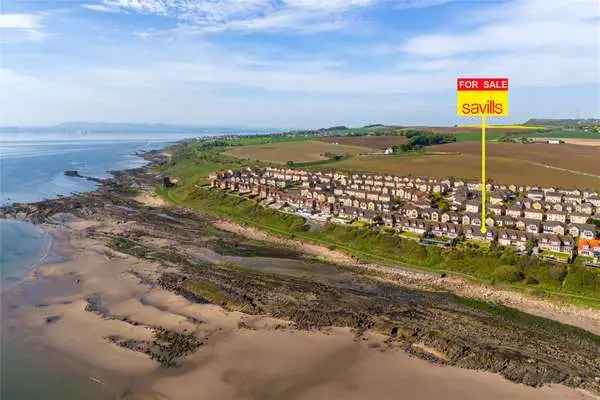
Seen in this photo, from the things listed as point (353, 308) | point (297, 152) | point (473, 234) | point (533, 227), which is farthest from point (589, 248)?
point (297, 152)

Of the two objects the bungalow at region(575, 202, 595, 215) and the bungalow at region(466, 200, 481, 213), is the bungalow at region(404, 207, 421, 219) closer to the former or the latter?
the bungalow at region(466, 200, 481, 213)

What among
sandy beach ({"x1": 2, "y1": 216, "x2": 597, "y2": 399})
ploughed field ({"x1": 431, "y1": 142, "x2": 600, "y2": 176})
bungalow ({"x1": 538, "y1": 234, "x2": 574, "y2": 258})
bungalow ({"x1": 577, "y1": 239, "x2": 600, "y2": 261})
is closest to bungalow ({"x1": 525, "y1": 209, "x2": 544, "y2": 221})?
bungalow ({"x1": 538, "y1": 234, "x2": 574, "y2": 258})

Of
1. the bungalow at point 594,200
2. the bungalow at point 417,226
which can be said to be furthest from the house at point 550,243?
the bungalow at point 594,200

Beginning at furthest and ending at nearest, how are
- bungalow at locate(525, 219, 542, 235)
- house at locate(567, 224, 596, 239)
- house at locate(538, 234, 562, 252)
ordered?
1. bungalow at locate(525, 219, 542, 235)
2. house at locate(567, 224, 596, 239)
3. house at locate(538, 234, 562, 252)

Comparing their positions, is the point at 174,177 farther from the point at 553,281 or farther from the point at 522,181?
the point at 553,281

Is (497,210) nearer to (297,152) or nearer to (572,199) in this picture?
(572,199)

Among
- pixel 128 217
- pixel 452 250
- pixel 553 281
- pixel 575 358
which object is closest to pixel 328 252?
pixel 452 250
